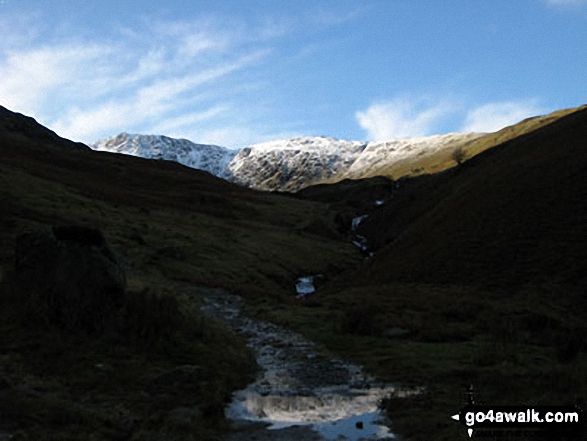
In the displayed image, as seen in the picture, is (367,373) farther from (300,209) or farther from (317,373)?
(300,209)

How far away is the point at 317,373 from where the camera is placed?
1845cm

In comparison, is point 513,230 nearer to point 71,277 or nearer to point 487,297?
point 487,297

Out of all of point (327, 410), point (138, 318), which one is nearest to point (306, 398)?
point (327, 410)

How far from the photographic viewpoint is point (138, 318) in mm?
19125

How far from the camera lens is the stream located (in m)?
12.1

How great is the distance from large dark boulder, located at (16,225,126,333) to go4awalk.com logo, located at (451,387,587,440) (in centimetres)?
1273

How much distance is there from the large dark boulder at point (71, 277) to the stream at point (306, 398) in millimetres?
6316

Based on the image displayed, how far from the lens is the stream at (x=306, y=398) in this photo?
1214 centimetres

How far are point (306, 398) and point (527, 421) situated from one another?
6.78m

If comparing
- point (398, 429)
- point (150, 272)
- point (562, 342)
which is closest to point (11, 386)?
point (398, 429)

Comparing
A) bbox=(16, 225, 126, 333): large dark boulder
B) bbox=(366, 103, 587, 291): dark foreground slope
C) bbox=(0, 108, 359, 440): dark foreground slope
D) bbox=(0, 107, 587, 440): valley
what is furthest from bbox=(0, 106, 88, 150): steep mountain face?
bbox=(16, 225, 126, 333): large dark boulder

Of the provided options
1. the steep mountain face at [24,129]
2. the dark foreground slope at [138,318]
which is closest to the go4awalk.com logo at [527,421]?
the dark foreground slope at [138,318]

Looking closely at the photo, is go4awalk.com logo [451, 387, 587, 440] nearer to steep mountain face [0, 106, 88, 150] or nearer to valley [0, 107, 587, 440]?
valley [0, 107, 587, 440]

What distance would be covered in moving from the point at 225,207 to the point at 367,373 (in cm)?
8655
